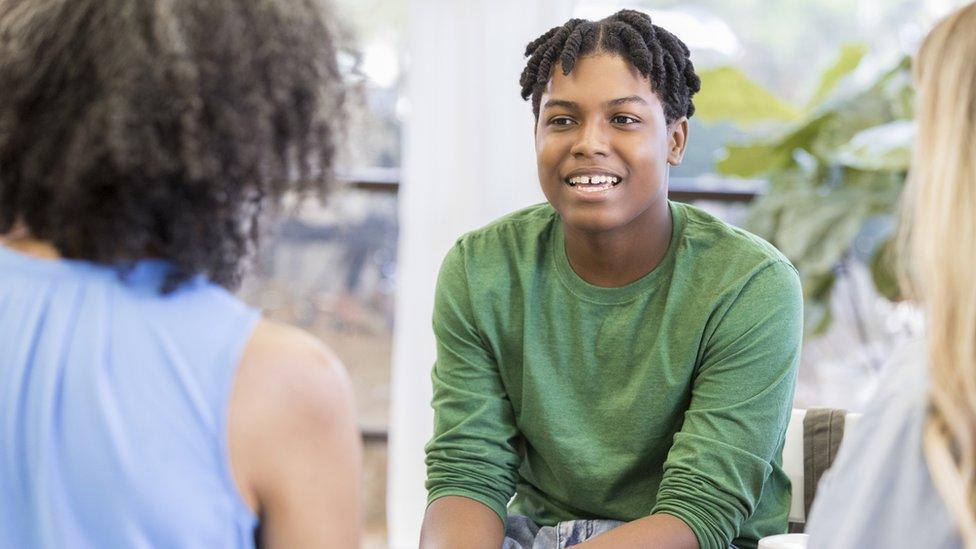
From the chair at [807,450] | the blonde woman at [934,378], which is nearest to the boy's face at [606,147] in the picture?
the chair at [807,450]

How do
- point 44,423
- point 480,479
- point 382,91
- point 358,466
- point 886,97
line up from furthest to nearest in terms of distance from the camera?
point 382,91 < point 886,97 < point 480,479 < point 358,466 < point 44,423

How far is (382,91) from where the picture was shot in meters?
3.50

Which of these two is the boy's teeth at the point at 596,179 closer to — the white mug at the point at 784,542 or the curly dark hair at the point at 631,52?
the curly dark hair at the point at 631,52

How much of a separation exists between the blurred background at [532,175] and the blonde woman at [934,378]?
5.92 feet

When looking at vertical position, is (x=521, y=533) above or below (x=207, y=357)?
below

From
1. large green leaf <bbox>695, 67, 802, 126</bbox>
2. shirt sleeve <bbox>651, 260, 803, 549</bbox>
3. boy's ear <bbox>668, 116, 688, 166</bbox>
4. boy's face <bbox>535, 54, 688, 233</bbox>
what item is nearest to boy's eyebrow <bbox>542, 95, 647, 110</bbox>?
boy's face <bbox>535, 54, 688, 233</bbox>

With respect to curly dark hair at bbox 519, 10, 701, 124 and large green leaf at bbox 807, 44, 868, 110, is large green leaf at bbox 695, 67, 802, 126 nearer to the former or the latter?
large green leaf at bbox 807, 44, 868, 110

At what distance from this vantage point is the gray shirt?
1011 mm

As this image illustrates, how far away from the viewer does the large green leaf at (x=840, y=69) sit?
318cm

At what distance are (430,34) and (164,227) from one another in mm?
2186

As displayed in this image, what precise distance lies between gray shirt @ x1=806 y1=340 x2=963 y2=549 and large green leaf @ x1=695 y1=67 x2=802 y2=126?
6.99 feet

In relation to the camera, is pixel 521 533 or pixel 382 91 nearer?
pixel 521 533

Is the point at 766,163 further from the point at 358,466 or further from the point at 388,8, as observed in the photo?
the point at 358,466

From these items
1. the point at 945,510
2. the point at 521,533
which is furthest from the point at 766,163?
the point at 945,510
